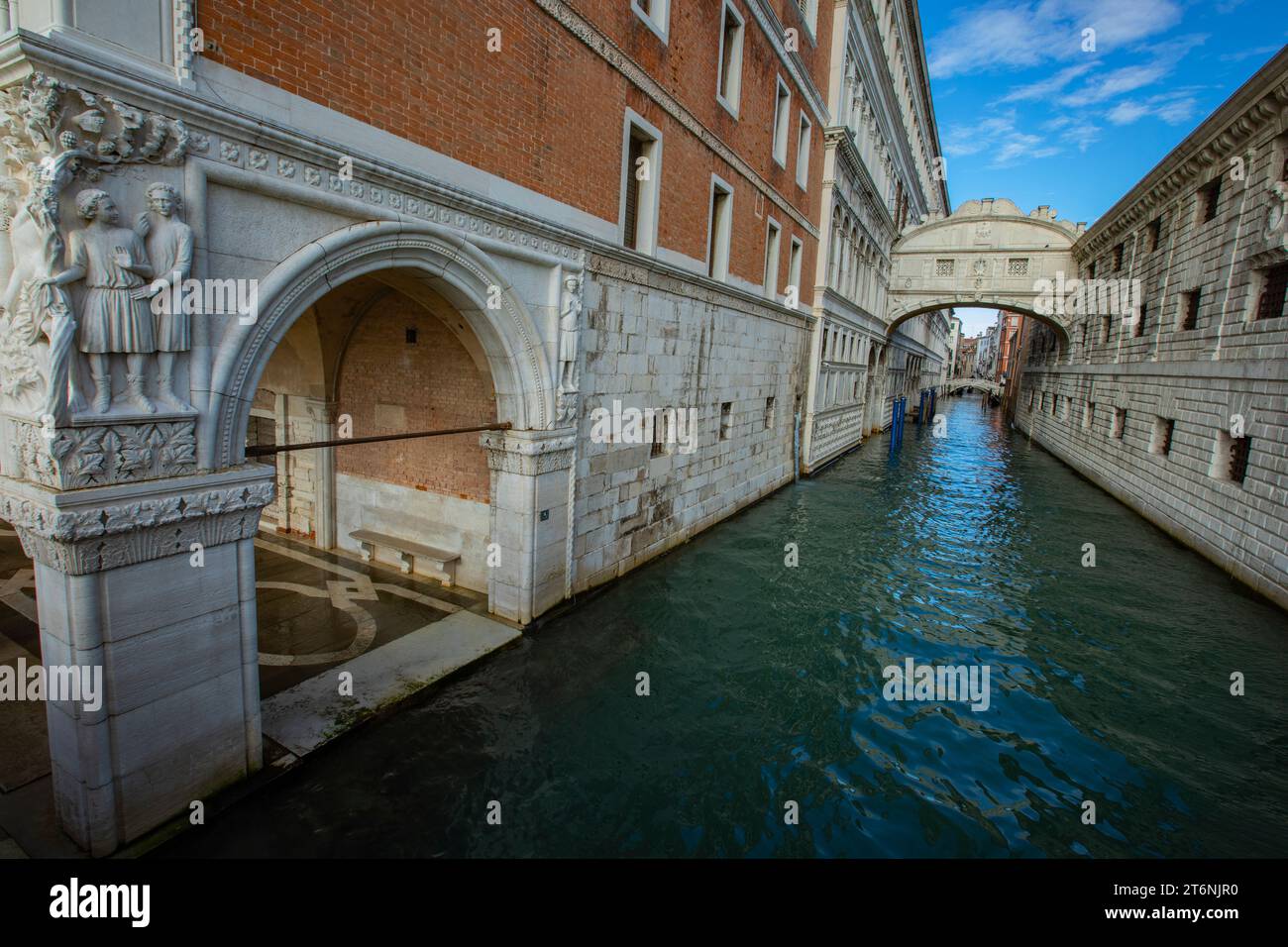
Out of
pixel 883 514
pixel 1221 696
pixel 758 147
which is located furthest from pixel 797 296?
pixel 1221 696

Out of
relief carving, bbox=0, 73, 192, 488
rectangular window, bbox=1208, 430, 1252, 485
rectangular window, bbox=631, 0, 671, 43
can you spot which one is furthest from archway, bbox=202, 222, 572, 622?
rectangular window, bbox=1208, 430, 1252, 485

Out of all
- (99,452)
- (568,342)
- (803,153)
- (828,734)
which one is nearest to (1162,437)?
(803,153)

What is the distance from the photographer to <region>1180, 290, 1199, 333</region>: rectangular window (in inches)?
622

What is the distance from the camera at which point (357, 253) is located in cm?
544

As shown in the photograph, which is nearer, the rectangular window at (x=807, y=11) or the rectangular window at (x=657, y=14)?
the rectangular window at (x=657, y=14)

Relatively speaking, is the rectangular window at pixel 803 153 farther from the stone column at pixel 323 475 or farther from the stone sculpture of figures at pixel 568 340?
the stone column at pixel 323 475

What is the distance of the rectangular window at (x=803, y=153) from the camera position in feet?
55.6

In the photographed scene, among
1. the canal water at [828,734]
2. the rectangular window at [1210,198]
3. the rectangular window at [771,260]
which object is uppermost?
the rectangular window at [1210,198]

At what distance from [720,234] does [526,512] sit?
772 centimetres

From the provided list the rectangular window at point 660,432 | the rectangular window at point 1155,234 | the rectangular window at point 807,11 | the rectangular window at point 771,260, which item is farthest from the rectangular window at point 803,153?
the rectangular window at point 1155,234

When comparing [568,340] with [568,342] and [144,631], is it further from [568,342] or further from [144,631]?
[144,631]

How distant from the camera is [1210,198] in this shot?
15672mm

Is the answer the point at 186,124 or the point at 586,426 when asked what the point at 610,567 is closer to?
the point at 586,426

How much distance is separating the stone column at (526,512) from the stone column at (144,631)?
11.4 ft
